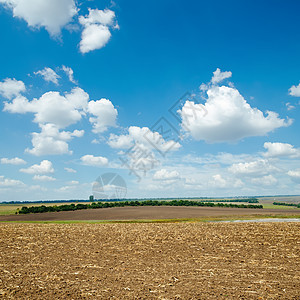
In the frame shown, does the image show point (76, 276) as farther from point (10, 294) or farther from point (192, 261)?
point (192, 261)

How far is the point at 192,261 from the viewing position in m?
18.2

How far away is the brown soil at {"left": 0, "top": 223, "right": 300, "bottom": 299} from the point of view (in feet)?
38.5

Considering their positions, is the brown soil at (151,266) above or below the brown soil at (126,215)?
above

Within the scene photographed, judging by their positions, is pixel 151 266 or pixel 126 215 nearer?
pixel 151 266

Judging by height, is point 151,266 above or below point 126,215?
above

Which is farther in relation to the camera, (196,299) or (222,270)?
(222,270)

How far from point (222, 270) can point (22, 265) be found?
1366cm

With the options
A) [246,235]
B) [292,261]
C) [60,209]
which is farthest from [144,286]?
[60,209]

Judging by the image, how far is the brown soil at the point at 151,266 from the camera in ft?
38.5

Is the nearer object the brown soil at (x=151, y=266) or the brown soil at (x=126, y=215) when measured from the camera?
the brown soil at (x=151, y=266)

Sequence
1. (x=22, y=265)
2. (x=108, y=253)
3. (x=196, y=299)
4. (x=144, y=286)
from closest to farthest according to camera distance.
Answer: (x=196, y=299)
(x=144, y=286)
(x=22, y=265)
(x=108, y=253)

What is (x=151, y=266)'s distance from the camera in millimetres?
17031

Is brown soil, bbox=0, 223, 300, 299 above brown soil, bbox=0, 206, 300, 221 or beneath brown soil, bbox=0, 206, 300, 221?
above

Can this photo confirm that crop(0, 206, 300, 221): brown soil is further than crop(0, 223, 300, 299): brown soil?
Yes
